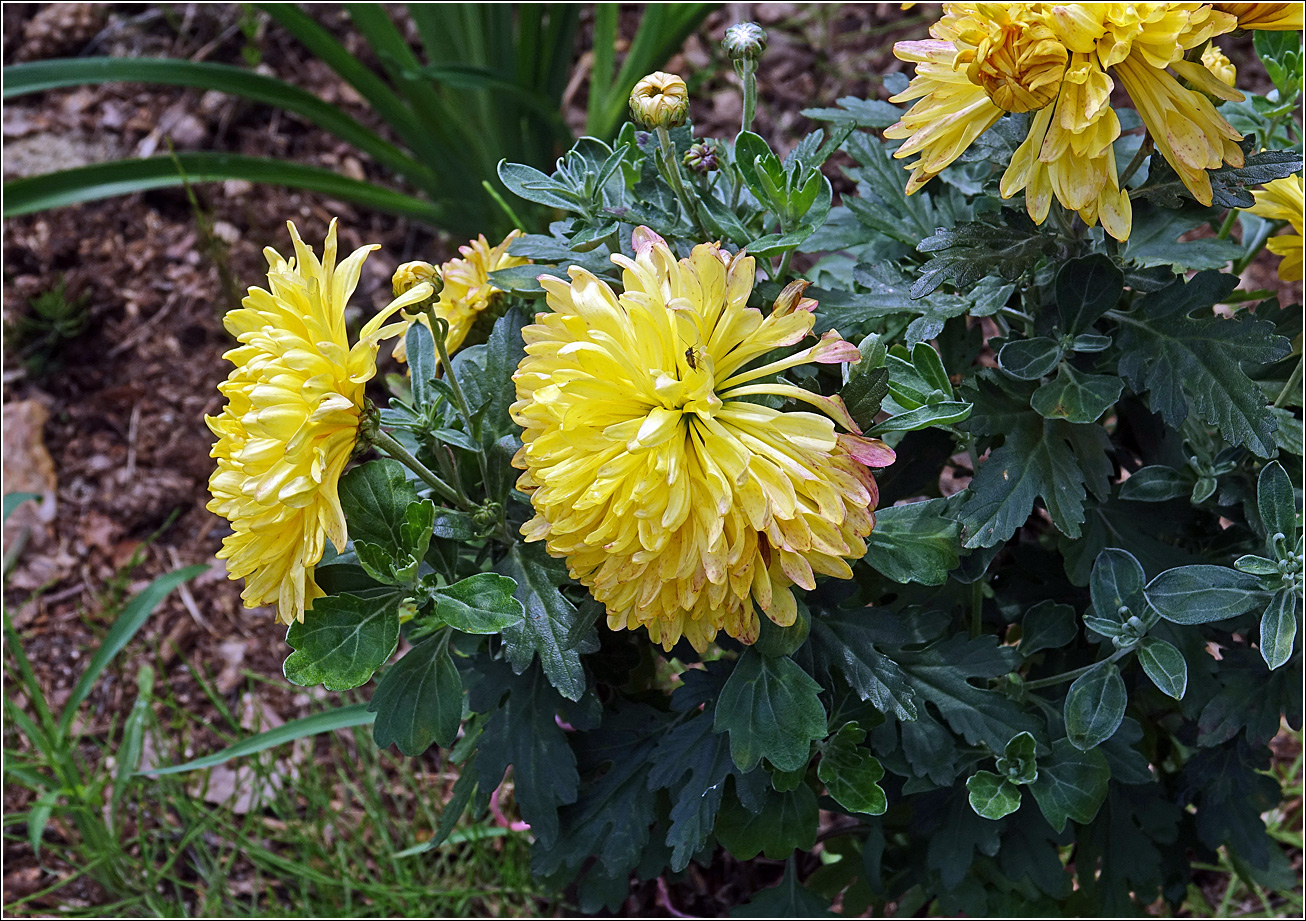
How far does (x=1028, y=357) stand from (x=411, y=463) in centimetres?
56

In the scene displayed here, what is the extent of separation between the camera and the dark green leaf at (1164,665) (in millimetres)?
966

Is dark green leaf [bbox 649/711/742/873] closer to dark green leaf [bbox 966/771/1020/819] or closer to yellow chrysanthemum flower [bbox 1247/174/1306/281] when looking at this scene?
dark green leaf [bbox 966/771/1020/819]

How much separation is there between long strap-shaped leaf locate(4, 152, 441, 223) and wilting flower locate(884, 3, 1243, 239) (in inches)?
59.1

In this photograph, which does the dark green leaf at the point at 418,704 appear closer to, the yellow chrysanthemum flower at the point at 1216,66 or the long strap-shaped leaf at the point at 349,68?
the yellow chrysanthemum flower at the point at 1216,66

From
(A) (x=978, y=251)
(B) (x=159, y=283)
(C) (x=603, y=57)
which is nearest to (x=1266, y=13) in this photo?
(A) (x=978, y=251)

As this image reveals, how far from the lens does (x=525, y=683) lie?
1077mm

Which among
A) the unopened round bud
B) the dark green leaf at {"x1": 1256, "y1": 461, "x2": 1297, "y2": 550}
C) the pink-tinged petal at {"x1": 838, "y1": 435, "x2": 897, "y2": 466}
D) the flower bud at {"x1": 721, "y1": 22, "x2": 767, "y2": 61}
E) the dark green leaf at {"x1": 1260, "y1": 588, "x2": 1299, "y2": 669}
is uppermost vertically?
the flower bud at {"x1": 721, "y1": 22, "x2": 767, "y2": 61}

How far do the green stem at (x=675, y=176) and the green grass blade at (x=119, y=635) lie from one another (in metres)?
1.06

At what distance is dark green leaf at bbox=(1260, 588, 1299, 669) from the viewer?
3.03 feet

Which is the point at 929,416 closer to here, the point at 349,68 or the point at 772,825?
the point at 772,825

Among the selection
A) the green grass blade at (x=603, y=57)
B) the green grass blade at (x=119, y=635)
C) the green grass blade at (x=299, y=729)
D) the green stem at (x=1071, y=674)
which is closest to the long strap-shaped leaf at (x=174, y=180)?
the green grass blade at (x=603, y=57)

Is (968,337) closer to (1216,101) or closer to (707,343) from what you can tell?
(1216,101)

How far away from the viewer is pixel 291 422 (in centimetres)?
80

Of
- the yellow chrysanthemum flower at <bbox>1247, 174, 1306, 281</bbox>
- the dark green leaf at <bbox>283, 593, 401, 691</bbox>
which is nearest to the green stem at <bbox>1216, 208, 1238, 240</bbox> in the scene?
the yellow chrysanthemum flower at <bbox>1247, 174, 1306, 281</bbox>
